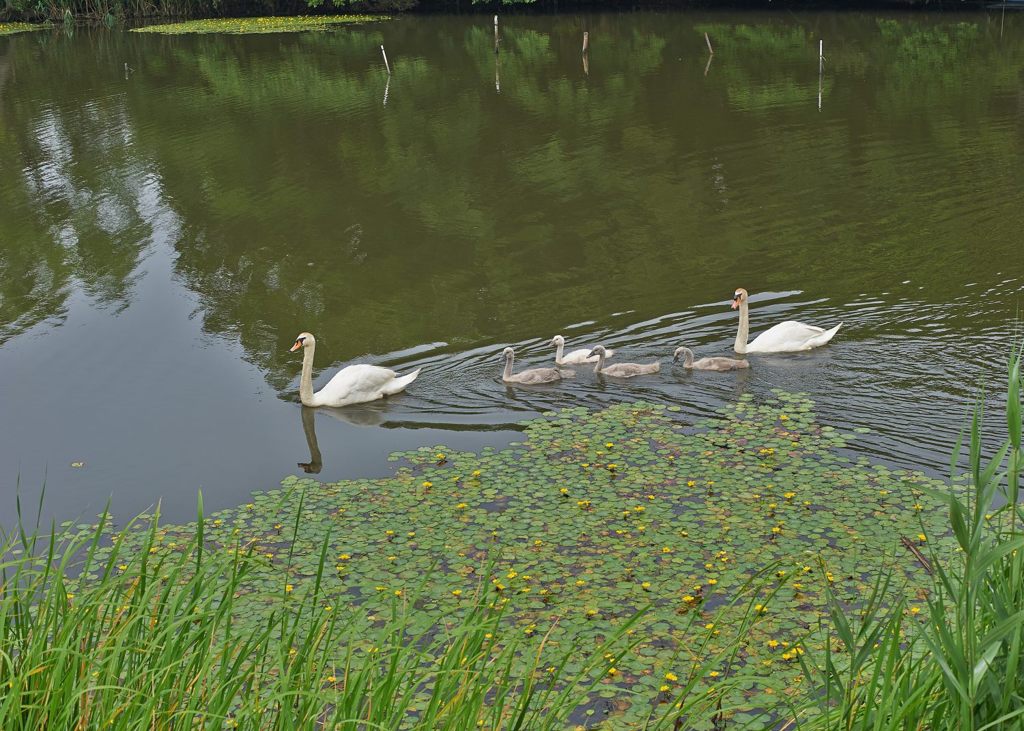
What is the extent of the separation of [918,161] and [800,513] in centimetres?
1418

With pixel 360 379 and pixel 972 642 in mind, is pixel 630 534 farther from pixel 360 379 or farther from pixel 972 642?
pixel 972 642

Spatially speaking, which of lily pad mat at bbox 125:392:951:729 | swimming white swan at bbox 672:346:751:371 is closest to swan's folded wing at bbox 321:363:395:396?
lily pad mat at bbox 125:392:951:729

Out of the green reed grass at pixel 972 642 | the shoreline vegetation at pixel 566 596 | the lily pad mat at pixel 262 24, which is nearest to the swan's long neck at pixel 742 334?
the shoreline vegetation at pixel 566 596

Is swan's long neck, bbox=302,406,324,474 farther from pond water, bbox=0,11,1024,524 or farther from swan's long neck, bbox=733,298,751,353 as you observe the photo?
swan's long neck, bbox=733,298,751,353

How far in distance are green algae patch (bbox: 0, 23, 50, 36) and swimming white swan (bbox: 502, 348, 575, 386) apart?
47496 mm

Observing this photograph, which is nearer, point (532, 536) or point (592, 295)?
point (532, 536)

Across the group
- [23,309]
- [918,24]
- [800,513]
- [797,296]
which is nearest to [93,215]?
[23,309]

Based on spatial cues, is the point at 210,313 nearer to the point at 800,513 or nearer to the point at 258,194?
the point at 258,194

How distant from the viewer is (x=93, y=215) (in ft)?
68.7

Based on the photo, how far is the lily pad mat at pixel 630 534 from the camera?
23.3ft

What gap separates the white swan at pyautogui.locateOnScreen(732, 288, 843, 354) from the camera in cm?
1220

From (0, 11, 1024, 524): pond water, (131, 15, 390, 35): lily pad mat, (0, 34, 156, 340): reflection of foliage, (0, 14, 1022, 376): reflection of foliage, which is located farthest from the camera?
(131, 15, 390, 35): lily pad mat

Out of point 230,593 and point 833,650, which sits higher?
point 230,593

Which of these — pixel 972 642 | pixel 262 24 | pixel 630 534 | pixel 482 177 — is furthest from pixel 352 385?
pixel 262 24
